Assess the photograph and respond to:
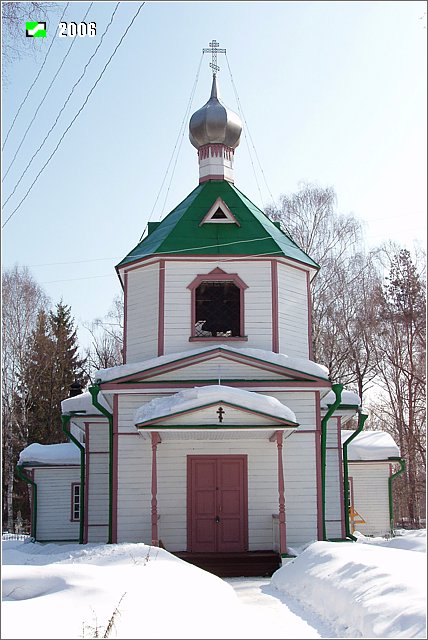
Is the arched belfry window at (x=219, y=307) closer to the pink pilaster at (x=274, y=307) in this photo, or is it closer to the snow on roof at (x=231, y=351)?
the pink pilaster at (x=274, y=307)

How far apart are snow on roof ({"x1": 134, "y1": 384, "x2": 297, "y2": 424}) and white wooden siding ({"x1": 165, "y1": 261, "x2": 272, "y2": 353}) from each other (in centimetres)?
256

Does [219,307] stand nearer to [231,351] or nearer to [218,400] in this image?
[231,351]

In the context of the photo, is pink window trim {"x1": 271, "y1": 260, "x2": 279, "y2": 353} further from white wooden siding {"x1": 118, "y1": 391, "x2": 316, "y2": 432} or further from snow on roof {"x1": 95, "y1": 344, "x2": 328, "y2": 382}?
white wooden siding {"x1": 118, "y1": 391, "x2": 316, "y2": 432}

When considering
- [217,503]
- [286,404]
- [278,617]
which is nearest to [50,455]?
[217,503]

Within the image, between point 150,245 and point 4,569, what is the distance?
1004 centimetres

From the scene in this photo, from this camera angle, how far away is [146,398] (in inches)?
577

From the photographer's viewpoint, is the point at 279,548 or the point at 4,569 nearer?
the point at 4,569

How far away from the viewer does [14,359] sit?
101 feet

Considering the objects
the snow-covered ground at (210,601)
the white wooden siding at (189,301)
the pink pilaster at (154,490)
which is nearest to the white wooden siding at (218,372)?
the white wooden siding at (189,301)

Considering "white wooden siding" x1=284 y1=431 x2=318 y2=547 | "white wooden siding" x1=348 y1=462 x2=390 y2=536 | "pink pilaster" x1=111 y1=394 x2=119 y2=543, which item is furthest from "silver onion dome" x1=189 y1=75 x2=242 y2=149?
"white wooden siding" x1=348 y1=462 x2=390 y2=536

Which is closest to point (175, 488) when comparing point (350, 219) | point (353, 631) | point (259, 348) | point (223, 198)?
point (259, 348)

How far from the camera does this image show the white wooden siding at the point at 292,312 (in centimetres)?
1622

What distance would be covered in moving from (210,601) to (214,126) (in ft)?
43.1

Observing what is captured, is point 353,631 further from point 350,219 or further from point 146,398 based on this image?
point 350,219
